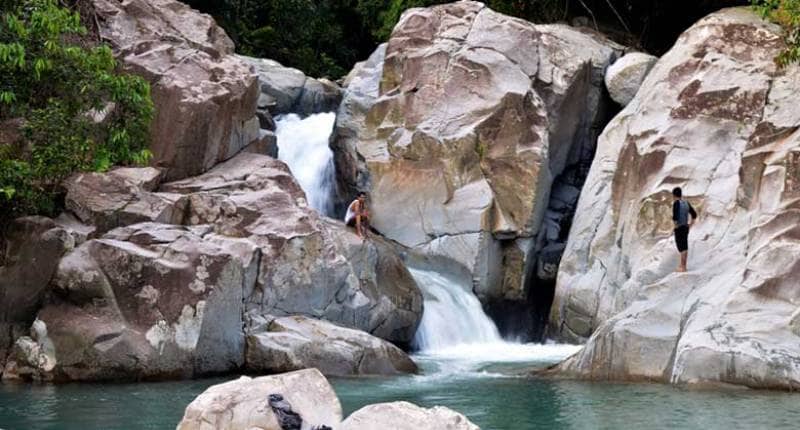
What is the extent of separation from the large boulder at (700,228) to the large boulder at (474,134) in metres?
1.49

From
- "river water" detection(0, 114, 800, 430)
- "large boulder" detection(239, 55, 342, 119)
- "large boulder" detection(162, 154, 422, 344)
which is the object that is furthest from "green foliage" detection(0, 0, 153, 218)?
"large boulder" detection(239, 55, 342, 119)

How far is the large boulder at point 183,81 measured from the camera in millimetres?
22859

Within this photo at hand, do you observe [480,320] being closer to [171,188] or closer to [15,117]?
[171,188]

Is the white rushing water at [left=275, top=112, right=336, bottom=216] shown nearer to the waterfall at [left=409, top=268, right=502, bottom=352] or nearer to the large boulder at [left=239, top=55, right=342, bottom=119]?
the large boulder at [left=239, top=55, right=342, bottom=119]

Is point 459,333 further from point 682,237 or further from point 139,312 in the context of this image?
point 139,312

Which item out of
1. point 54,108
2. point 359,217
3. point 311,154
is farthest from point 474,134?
point 54,108

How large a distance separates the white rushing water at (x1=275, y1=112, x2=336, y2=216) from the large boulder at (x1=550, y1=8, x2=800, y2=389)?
5954mm

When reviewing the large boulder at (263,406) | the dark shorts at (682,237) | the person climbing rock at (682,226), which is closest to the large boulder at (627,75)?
the person climbing rock at (682,226)

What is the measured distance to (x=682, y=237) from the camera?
63.5ft

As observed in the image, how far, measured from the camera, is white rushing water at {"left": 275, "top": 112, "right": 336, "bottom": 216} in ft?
88.4

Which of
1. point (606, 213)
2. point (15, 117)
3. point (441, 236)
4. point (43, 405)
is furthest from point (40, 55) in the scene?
point (606, 213)

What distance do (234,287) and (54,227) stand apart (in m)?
2.87

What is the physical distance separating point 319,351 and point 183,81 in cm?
753

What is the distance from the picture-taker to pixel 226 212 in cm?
2061
